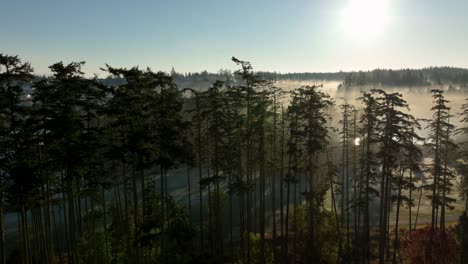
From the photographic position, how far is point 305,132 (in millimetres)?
29922

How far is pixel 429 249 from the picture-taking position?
31.5 m

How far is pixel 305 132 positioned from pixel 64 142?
55.9ft

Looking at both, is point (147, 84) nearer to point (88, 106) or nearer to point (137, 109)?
point (137, 109)

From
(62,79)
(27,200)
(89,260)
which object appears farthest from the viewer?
(89,260)

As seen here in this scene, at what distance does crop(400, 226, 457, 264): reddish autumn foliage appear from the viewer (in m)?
31.1

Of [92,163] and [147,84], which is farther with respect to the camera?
[92,163]

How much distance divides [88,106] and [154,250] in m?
14.3

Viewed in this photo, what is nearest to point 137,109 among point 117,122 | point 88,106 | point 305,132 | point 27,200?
point 117,122

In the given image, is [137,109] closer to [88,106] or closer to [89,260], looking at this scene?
[88,106]

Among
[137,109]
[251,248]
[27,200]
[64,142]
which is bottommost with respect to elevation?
[251,248]

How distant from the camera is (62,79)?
74.3ft

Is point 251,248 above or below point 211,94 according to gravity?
below

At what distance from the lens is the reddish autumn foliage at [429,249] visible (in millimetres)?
31094

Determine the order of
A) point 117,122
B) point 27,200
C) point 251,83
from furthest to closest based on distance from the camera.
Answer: point 251,83 < point 27,200 < point 117,122
